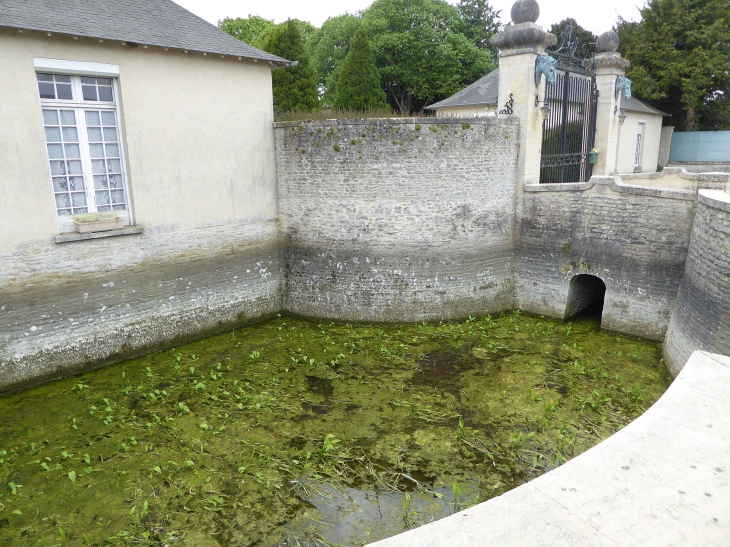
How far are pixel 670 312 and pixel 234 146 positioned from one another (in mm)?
8034

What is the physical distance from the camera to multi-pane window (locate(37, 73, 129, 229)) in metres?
7.79

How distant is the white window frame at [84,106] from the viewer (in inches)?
297

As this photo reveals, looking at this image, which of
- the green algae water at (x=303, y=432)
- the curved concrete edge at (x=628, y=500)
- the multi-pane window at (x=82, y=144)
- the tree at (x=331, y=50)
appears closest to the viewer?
the curved concrete edge at (x=628, y=500)

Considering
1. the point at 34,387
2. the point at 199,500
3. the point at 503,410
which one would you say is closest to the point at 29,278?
the point at 34,387

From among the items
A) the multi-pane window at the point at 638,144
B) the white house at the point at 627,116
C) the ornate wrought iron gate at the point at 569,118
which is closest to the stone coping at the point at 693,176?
the ornate wrought iron gate at the point at 569,118

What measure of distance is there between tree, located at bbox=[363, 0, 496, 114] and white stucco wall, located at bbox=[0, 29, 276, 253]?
17.0 metres

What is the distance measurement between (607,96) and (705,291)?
6.26 meters

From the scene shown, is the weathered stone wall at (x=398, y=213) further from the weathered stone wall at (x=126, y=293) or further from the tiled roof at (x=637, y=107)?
the tiled roof at (x=637, y=107)

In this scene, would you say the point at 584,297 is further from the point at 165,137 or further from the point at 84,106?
the point at 84,106

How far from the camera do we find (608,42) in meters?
12.0

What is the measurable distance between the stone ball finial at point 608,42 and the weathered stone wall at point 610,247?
423 centimetres

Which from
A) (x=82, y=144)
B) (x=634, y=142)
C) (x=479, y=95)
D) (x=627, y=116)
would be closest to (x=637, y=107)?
(x=627, y=116)

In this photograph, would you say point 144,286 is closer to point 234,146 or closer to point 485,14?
point 234,146

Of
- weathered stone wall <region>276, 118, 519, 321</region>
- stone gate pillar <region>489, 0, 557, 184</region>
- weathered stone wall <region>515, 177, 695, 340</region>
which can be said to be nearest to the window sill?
weathered stone wall <region>276, 118, 519, 321</region>
